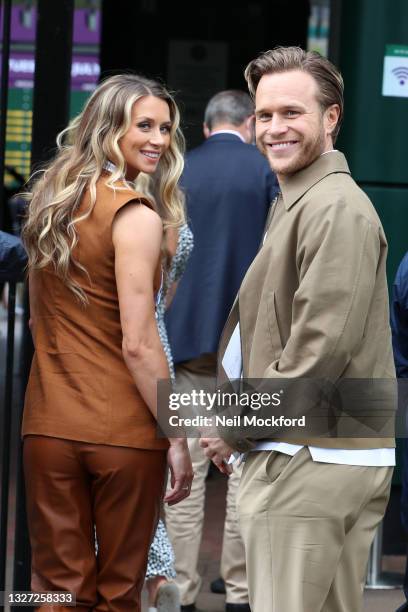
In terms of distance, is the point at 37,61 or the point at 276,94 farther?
the point at 37,61

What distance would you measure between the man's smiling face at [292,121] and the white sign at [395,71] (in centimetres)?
270

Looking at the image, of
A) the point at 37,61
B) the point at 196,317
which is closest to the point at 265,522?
the point at 37,61

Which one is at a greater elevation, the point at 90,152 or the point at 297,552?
the point at 90,152

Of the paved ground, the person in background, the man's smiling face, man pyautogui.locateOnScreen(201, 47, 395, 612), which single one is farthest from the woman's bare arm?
the paved ground

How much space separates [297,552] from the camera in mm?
2867

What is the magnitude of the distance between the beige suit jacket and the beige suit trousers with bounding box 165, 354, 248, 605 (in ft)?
6.76

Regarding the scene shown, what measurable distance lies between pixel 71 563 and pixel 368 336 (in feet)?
3.73

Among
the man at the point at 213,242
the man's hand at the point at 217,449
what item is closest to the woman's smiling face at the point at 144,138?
the man's hand at the point at 217,449

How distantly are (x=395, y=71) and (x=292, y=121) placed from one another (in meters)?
2.80

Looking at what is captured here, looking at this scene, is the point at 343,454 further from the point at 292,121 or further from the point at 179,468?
the point at 292,121

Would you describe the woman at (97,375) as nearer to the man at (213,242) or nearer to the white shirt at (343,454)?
the white shirt at (343,454)

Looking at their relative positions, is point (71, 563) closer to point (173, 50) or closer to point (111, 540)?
point (111, 540)

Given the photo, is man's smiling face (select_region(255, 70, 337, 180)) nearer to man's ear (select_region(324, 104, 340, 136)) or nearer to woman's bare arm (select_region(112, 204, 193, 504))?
man's ear (select_region(324, 104, 340, 136))

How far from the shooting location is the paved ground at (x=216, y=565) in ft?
16.7
